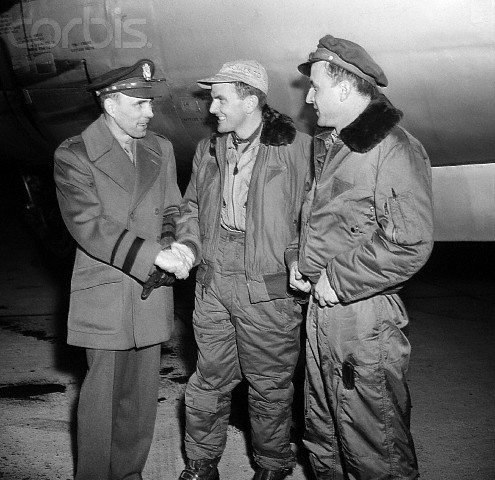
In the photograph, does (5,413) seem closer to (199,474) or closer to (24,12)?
(199,474)

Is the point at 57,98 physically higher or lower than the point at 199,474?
higher

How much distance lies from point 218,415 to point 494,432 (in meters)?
1.46

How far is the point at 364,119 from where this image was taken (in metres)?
2.54

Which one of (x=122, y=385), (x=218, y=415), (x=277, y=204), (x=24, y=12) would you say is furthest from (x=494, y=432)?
(x=24, y=12)

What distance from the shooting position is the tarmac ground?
342 cm

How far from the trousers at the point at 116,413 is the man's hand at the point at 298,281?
2.14 ft

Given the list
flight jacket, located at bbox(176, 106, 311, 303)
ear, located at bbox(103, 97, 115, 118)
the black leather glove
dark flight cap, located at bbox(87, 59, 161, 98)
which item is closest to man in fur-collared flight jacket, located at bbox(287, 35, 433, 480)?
flight jacket, located at bbox(176, 106, 311, 303)

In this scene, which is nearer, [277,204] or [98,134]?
[98,134]

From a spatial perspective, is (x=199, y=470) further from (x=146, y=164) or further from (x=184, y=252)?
(x=146, y=164)

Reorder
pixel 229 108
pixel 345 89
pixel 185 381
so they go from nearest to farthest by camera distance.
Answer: pixel 345 89 < pixel 229 108 < pixel 185 381

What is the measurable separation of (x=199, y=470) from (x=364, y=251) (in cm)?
133

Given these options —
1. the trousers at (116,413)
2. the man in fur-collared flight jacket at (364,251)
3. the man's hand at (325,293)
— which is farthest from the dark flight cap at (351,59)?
the trousers at (116,413)

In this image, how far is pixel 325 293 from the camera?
259cm

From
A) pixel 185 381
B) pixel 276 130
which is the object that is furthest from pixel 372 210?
pixel 185 381
